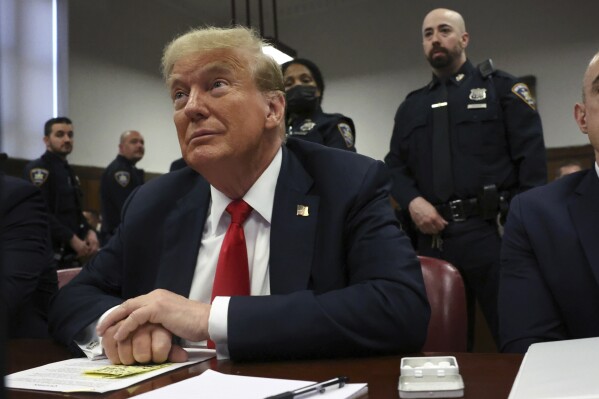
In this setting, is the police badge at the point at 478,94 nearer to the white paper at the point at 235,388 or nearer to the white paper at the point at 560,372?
the white paper at the point at 560,372

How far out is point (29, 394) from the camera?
0.95 metres

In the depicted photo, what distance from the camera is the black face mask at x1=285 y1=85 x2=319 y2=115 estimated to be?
10.4 feet

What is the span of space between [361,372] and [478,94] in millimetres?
2312

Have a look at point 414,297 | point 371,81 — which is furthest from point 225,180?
point 371,81

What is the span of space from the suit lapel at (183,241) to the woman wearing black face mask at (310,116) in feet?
4.87

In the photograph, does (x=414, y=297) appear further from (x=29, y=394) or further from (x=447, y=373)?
(x=29, y=394)

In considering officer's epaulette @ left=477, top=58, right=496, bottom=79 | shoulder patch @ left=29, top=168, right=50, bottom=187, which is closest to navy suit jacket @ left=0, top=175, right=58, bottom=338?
officer's epaulette @ left=477, top=58, right=496, bottom=79

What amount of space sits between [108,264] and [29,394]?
743 mm

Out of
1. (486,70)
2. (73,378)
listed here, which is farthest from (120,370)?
(486,70)

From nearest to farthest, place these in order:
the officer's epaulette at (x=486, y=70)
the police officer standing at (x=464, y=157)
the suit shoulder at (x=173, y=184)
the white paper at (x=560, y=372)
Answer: the white paper at (x=560, y=372)
the suit shoulder at (x=173, y=184)
the police officer standing at (x=464, y=157)
the officer's epaulette at (x=486, y=70)

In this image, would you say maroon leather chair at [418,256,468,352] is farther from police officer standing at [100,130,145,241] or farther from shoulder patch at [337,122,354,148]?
police officer standing at [100,130,145,241]

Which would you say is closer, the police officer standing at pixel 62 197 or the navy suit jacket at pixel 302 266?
the navy suit jacket at pixel 302 266

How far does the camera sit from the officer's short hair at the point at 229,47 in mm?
1549

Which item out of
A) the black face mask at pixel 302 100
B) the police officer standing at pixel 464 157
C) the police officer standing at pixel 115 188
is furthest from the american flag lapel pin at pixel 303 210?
the police officer standing at pixel 115 188
